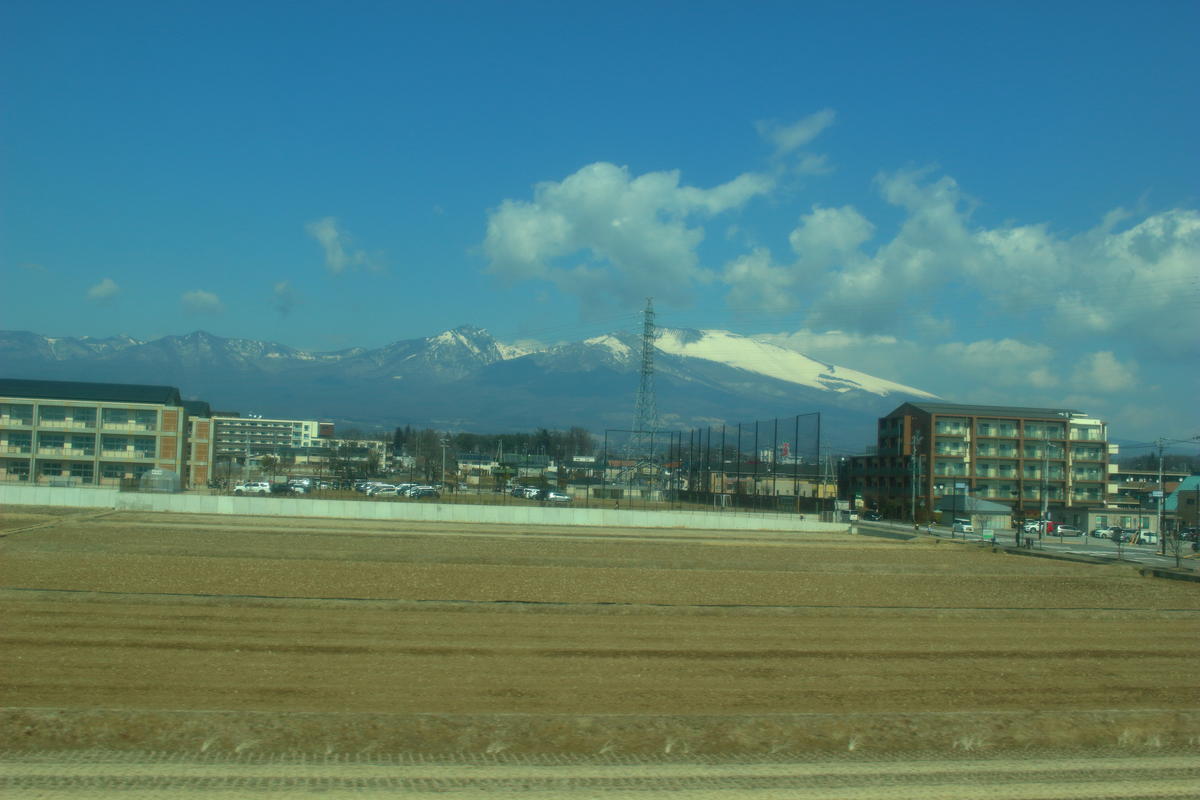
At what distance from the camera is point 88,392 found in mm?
76125

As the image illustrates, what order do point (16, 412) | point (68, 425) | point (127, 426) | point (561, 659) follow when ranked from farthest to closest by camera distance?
point (127, 426) < point (68, 425) < point (16, 412) < point (561, 659)

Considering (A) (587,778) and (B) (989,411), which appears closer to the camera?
(A) (587,778)

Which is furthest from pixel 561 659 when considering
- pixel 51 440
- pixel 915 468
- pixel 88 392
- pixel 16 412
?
pixel 88 392

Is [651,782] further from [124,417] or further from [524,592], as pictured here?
[124,417]

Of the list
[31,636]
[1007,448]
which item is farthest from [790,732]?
[1007,448]

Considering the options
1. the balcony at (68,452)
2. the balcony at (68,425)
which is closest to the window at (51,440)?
the balcony at (68,452)

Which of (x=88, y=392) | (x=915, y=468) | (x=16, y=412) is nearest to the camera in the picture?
(x=16, y=412)

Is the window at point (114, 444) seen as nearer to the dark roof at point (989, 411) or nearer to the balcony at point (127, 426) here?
the balcony at point (127, 426)

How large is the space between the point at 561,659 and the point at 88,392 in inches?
2909

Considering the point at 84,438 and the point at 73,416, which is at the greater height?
the point at 73,416

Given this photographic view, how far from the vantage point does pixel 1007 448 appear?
86.8 meters

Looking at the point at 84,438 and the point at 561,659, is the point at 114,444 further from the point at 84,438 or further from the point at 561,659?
the point at 561,659

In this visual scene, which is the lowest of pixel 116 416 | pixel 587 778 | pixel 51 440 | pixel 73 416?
pixel 587 778

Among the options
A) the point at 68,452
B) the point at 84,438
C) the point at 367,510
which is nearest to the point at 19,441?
the point at 68,452
